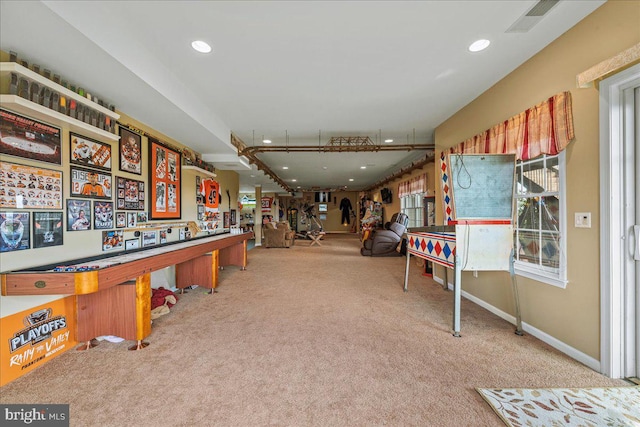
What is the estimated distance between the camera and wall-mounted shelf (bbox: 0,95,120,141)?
1753mm

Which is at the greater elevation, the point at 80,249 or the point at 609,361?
the point at 80,249

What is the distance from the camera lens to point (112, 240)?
2.83 meters

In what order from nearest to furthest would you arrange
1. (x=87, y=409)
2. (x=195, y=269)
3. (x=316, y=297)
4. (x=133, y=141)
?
(x=87, y=409) → (x=133, y=141) → (x=316, y=297) → (x=195, y=269)

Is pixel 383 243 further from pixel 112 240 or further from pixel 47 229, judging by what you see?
pixel 47 229

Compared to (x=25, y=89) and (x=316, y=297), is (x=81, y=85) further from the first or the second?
(x=316, y=297)

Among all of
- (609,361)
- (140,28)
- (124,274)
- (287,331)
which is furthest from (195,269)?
(609,361)

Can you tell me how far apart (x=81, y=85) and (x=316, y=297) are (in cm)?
353

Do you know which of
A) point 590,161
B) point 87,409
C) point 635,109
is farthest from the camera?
point 590,161

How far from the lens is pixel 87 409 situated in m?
1.56

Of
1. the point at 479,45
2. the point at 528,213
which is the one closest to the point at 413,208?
the point at 528,213

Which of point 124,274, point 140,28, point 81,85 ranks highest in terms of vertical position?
point 140,28

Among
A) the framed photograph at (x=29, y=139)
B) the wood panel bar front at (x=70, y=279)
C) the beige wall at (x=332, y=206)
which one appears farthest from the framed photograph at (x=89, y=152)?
the beige wall at (x=332, y=206)

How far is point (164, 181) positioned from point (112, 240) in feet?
3.99

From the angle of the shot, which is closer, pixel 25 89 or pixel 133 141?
pixel 25 89
